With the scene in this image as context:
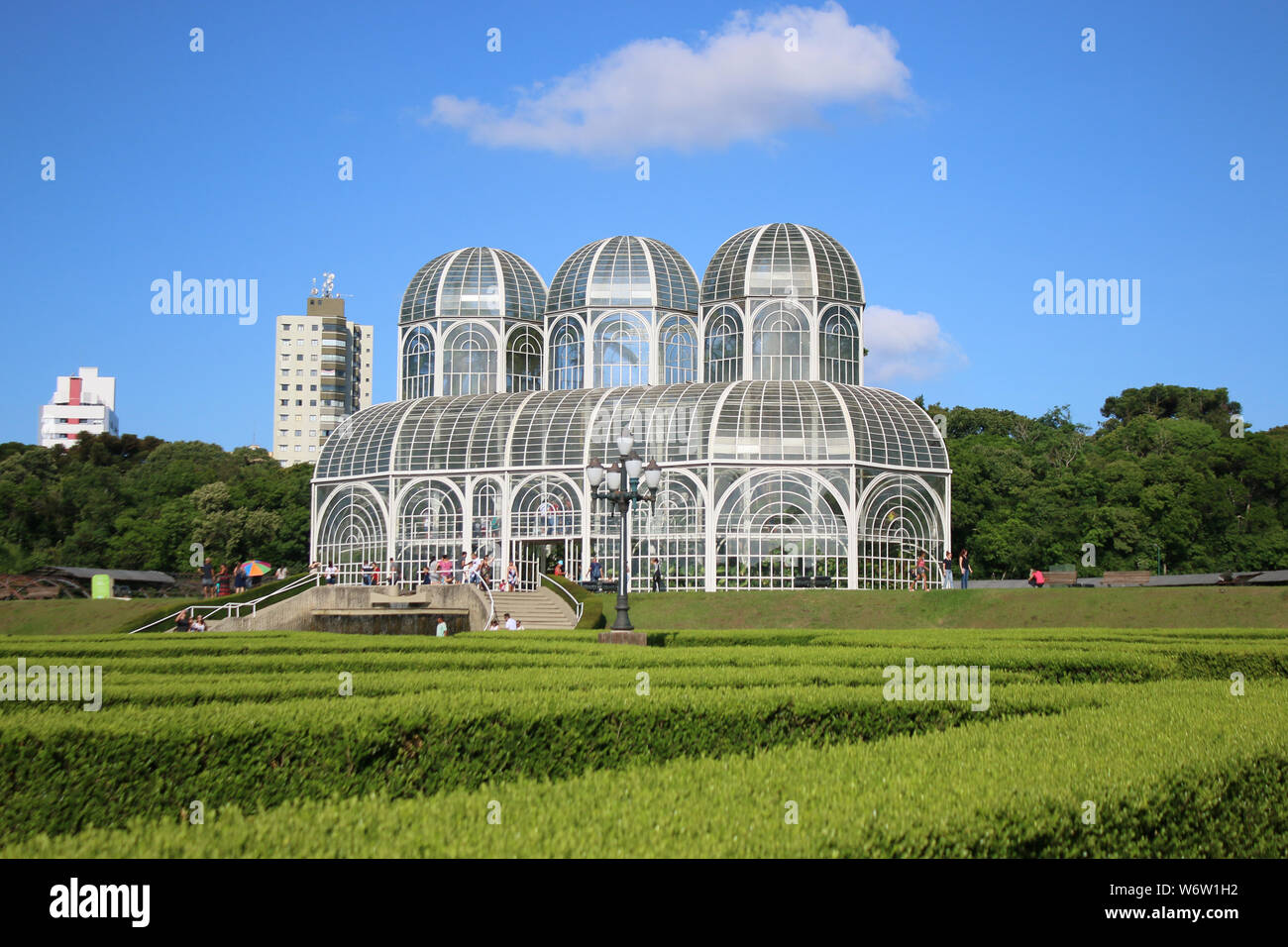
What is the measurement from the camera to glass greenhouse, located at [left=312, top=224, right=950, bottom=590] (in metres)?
48.0

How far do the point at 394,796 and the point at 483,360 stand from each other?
162 feet

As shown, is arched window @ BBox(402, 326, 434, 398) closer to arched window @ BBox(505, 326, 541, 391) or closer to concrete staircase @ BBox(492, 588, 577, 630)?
arched window @ BBox(505, 326, 541, 391)

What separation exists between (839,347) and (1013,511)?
19.3 metres

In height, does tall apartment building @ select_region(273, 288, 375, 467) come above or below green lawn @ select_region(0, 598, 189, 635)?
above

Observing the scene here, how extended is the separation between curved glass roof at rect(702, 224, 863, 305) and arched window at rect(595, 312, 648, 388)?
353 centimetres

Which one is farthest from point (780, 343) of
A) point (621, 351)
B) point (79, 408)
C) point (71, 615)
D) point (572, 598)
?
point (79, 408)

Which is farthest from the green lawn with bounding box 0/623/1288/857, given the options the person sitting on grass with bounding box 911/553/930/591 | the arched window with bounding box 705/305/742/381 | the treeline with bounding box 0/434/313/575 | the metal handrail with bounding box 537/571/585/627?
the treeline with bounding box 0/434/313/575

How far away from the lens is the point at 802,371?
55.1 meters

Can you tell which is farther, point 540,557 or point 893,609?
point 540,557

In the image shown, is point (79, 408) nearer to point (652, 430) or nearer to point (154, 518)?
point (154, 518)

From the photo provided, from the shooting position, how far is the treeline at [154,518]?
69312 millimetres

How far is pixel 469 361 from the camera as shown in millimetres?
59688
